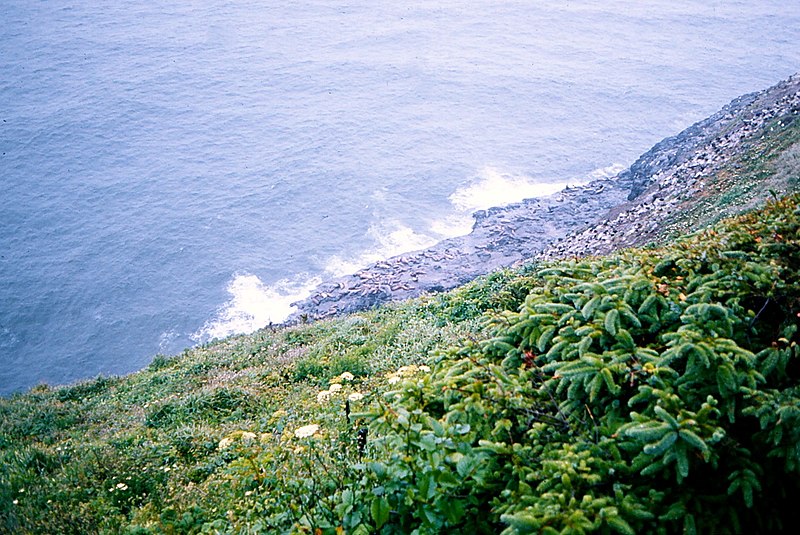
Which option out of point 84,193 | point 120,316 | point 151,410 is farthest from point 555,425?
point 84,193

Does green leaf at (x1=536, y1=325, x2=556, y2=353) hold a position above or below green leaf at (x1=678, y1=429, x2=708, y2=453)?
below

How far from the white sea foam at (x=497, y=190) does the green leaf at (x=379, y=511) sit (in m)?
48.0

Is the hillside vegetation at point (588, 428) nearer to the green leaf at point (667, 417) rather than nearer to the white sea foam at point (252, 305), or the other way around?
the green leaf at point (667, 417)

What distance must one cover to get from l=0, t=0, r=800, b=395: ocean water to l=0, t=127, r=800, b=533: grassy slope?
28077 mm

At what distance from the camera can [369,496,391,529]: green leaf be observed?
444cm

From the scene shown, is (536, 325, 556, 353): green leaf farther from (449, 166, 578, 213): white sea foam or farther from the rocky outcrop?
(449, 166, 578, 213): white sea foam

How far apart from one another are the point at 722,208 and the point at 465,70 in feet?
219

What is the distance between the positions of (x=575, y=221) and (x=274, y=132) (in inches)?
1560

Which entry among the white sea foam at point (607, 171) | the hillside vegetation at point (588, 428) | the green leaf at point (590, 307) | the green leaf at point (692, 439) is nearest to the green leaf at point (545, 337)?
the hillside vegetation at point (588, 428)

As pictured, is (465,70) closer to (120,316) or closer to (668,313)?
(120,316)

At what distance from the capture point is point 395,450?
4.86 meters

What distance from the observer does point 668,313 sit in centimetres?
529

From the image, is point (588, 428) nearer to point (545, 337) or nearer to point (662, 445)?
point (662, 445)

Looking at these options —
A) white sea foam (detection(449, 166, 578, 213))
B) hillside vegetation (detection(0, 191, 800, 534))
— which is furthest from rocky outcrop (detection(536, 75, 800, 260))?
hillside vegetation (detection(0, 191, 800, 534))
